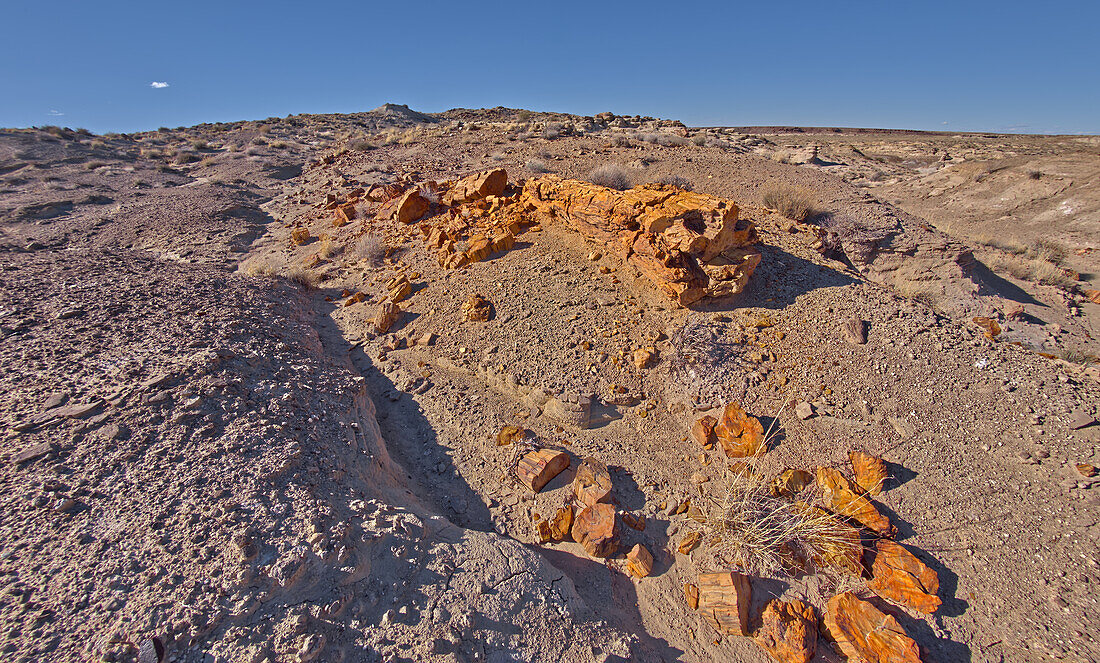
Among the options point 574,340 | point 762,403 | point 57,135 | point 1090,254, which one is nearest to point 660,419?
point 762,403

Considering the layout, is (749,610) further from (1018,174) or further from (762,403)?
(1018,174)

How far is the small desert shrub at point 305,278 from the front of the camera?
734 cm

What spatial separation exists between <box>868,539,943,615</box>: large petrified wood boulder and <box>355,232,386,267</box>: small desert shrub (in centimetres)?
811

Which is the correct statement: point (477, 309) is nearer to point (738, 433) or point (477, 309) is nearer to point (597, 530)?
point (597, 530)

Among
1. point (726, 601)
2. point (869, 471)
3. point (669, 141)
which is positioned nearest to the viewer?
point (726, 601)

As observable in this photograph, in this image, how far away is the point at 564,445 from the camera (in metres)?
4.27

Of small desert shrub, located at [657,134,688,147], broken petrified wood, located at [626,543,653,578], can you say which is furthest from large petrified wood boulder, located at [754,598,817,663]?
small desert shrub, located at [657,134,688,147]

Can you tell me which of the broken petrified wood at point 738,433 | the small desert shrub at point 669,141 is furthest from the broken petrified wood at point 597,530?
the small desert shrub at point 669,141

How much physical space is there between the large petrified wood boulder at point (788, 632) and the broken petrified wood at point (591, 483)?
1433 mm

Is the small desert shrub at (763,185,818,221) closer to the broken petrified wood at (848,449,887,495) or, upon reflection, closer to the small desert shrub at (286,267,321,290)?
the broken petrified wood at (848,449,887,495)

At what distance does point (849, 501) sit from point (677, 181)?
7.50m

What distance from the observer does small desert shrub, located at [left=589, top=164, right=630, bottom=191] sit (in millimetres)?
8203

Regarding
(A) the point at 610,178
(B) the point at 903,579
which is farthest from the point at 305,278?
(B) the point at 903,579

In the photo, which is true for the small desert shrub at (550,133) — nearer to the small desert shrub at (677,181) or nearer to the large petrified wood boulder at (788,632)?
the small desert shrub at (677,181)
